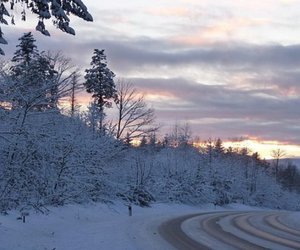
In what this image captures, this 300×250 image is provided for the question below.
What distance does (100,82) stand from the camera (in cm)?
6344

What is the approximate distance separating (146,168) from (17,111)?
115ft

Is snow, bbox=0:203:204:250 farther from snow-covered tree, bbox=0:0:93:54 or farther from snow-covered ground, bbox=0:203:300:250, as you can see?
snow-covered tree, bbox=0:0:93:54


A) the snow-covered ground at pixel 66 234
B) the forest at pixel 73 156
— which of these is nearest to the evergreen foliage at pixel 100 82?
the forest at pixel 73 156

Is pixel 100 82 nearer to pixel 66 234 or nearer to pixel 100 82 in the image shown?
pixel 100 82

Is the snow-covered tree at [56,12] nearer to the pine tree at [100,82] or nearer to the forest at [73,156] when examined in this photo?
the forest at [73,156]

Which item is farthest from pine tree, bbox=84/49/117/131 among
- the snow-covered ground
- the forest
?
the snow-covered ground

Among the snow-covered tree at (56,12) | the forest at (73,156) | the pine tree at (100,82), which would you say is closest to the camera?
the snow-covered tree at (56,12)

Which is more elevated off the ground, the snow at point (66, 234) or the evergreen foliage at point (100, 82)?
the evergreen foliage at point (100, 82)

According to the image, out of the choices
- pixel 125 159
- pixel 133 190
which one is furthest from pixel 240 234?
pixel 125 159

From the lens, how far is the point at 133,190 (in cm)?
4375

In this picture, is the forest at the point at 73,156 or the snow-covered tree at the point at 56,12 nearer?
the snow-covered tree at the point at 56,12

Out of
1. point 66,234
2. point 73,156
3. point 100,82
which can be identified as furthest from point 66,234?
point 100,82

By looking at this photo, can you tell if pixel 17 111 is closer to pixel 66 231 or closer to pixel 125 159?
pixel 66 231

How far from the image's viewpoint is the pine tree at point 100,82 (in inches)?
2470
